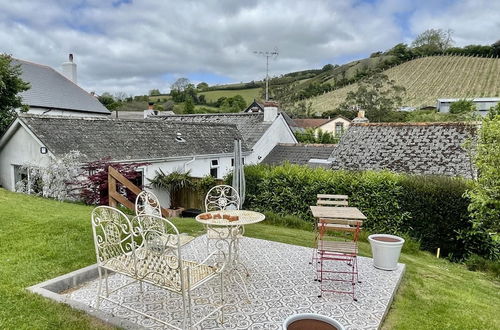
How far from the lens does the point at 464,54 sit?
80.6 m

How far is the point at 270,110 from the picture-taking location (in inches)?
801

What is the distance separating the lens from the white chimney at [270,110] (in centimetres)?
2031

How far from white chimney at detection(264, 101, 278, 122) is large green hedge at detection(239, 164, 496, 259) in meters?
9.47

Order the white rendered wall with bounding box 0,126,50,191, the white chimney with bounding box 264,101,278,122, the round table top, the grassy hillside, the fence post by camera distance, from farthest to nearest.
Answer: the grassy hillside
the white chimney with bounding box 264,101,278,122
the white rendered wall with bounding box 0,126,50,191
the fence post
the round table top

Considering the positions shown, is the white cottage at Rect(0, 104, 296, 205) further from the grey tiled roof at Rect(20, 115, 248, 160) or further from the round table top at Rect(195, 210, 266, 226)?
the round table top at Rect(195, 210, 266, 226)

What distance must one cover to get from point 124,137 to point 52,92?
1507 cm

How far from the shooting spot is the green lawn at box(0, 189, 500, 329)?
3.75m

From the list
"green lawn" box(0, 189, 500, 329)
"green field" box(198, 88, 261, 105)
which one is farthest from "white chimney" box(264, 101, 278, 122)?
"green field" box(198, 88, 261, 105)

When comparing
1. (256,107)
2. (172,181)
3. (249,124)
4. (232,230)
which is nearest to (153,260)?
(232,230)

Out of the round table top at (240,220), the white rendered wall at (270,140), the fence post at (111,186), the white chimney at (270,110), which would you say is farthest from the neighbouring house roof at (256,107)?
the round table top at (240,220)

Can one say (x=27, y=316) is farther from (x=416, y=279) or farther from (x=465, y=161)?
(x=465, y=161)

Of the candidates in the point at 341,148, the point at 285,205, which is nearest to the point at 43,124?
the point at 285,205

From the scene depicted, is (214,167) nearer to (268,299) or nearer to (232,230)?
(232,230)

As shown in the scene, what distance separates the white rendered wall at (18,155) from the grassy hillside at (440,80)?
5927 centimetres
